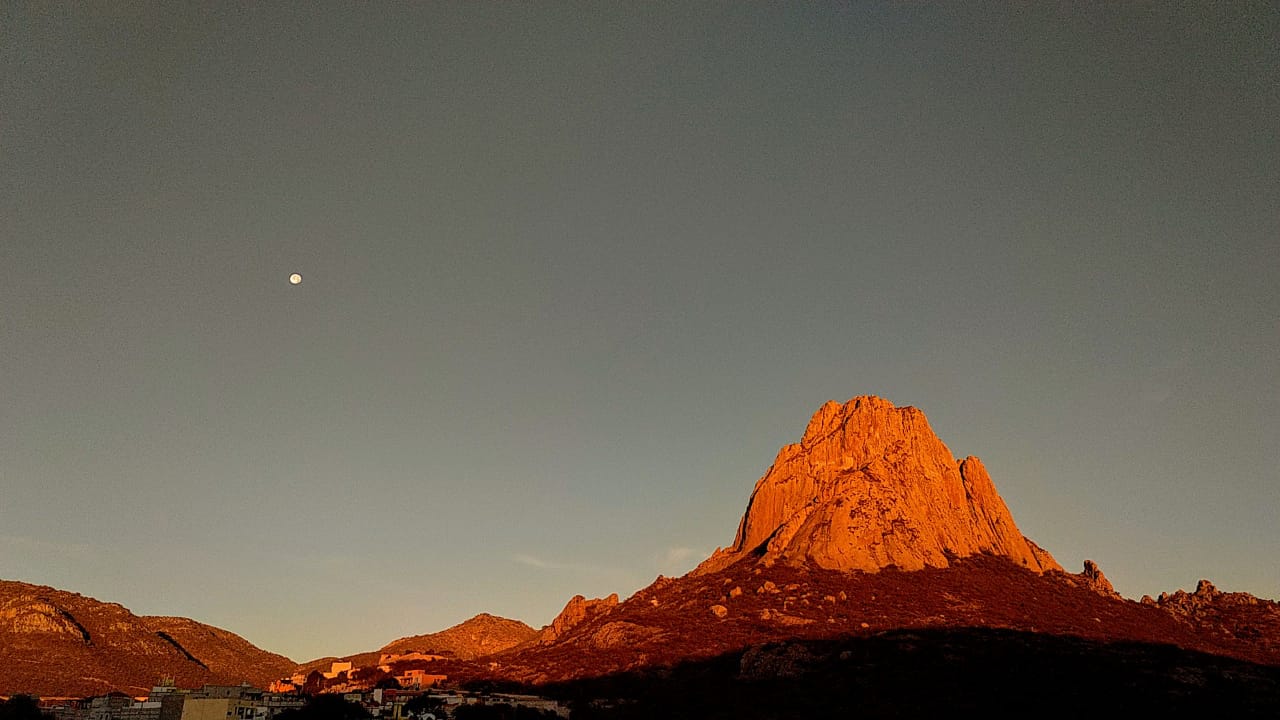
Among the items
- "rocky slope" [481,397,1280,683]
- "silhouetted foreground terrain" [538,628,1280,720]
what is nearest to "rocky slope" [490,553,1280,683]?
"rocky slope" [481,397,1280,683]

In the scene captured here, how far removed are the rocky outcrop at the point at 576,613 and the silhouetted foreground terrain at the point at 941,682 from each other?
48.8 metres

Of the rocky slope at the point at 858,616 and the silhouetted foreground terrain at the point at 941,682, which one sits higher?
the rocky slope at the point at 858,616

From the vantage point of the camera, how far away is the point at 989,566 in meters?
183

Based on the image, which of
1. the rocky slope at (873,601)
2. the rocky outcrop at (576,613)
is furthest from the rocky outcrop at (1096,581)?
the rocky outcrop at (576,613)

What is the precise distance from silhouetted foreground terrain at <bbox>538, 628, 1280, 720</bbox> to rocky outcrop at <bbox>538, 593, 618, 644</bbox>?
48837mm

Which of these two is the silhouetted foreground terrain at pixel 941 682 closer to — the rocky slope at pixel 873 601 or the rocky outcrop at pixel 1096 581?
the rocky slope at pixel 873 601

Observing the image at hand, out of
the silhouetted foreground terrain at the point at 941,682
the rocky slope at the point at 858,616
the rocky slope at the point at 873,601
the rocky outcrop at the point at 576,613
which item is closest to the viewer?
the silhouetted foreground terrain at the point at 941,682

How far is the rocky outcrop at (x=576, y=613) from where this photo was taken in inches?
7510

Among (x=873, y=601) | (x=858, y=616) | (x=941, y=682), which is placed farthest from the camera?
(x=873, y=601)

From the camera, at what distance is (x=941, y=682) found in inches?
4648

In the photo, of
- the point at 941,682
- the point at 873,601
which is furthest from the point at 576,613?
the point at 941,682

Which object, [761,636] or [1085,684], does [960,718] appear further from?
[761,636]

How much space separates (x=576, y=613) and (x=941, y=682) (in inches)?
3696

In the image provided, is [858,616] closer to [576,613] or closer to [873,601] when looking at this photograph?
[873,601]
